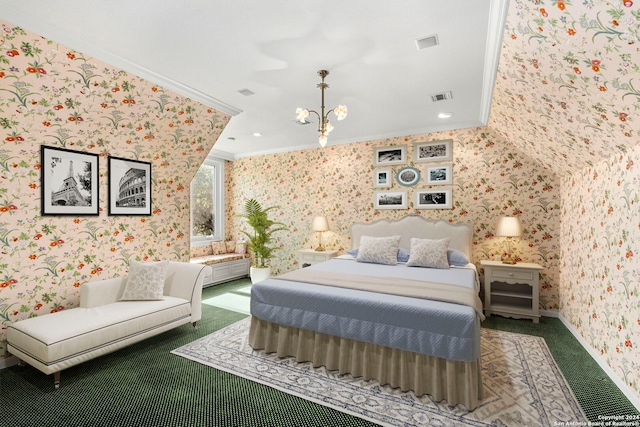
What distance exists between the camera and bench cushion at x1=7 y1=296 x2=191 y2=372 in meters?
2.29

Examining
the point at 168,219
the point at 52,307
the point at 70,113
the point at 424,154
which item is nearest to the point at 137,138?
the point at 70,113

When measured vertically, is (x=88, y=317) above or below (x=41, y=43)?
below

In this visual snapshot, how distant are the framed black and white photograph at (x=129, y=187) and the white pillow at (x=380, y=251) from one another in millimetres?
2949

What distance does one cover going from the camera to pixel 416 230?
4.66 metres

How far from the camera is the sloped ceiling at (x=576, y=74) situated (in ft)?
5.04

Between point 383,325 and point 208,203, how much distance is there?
203 inches

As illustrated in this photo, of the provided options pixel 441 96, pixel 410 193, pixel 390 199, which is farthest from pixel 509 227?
pixel 441 96

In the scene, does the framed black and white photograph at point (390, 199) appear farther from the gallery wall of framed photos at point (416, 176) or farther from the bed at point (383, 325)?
the bed at point (383, 325)

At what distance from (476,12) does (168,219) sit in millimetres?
4058

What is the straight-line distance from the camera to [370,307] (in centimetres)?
243

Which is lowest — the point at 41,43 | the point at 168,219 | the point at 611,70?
the point at 168,219

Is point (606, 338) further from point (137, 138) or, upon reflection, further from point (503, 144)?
point (137, 138)

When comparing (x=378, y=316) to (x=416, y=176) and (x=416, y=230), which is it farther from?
(x=416, y=176)

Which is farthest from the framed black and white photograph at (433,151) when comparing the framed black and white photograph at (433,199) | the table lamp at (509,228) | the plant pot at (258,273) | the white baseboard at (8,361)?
the white baseboard at (8,361)
